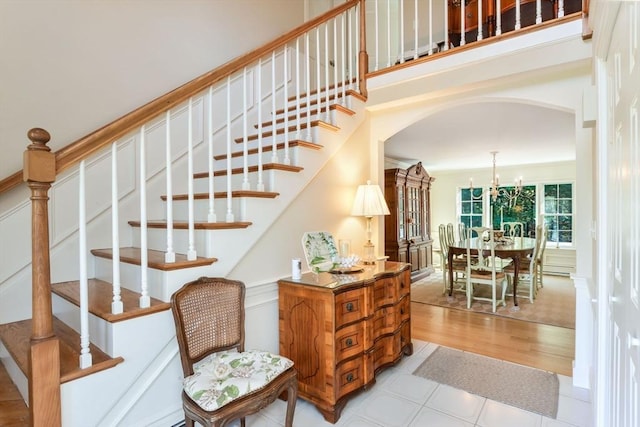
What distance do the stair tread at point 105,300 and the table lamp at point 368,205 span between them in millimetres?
1758

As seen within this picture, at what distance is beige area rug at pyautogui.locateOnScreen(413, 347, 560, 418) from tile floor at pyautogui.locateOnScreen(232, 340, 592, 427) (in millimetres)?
63

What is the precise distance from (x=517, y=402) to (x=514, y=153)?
4.86 meters

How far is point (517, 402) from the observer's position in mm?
2191

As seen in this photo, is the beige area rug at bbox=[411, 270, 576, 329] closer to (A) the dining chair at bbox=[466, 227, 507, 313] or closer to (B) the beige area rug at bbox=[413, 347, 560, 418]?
(A) the dining chair at bbox=[466, 227, 507, 313]

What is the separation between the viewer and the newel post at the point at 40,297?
1238 mm

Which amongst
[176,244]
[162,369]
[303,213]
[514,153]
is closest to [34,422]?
[162,369]

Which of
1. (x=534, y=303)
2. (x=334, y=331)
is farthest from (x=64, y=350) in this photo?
(x=534, y=303)

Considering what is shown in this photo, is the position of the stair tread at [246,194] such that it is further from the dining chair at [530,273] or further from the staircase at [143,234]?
the dining chair at [530,273]

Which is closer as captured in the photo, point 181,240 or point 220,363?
point 220,363

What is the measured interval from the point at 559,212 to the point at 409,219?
11.6 ft

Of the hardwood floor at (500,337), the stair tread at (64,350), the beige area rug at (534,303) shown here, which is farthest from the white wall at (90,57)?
the beige area rug at (534,303)

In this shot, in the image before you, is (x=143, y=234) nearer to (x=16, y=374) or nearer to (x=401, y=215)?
(x=16, y=374)

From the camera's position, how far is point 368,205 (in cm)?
291

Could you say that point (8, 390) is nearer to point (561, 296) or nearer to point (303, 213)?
point (303, 213)
